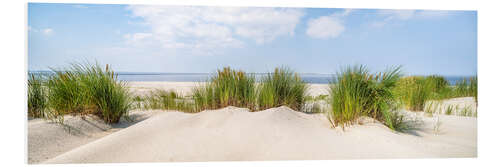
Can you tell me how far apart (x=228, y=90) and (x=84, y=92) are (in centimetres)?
166

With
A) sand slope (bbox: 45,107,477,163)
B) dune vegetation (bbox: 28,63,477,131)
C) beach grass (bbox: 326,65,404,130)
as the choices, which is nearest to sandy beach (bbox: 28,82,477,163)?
sand slope (bbox: 45,107,477,163)

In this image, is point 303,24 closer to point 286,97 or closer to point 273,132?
point 286,97

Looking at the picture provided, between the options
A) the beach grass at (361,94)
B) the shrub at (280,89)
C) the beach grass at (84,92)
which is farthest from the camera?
the shrub at (280,89)

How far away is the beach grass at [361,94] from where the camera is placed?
238cm

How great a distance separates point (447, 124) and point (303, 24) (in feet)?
6.70

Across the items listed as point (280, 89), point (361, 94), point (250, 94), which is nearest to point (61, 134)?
point (250, 94)

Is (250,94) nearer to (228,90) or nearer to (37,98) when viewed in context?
(228,90)

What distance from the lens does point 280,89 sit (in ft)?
11.1

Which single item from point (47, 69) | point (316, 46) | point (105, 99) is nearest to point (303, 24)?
point (316, 46)

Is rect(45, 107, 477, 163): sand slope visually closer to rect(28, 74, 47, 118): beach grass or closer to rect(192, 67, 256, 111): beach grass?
rect(192, 67, 256, 111): beach grass

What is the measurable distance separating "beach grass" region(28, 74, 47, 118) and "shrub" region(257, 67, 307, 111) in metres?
2.63

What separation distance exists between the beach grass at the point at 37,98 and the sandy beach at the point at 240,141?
0.67m

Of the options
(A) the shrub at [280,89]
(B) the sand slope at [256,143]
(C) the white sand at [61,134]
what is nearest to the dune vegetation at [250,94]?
(A) the shrub at [280,89]

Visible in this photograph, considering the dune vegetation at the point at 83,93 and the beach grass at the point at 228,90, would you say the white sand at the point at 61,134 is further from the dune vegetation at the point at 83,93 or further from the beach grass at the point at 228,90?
the beach grass at the point at 228,90
